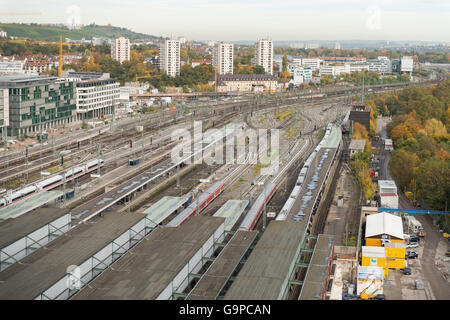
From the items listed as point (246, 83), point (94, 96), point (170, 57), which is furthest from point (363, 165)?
point (170, 57)

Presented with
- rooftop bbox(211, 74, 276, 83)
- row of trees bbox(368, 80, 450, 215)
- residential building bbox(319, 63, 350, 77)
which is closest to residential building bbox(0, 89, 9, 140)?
row of trees bbox(368, 80, 450, 215)

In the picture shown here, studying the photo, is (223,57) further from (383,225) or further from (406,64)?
(383,225)

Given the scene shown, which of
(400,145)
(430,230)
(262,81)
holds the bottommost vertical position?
(430,230)

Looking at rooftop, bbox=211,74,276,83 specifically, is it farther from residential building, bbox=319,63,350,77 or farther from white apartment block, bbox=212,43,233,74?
residential building, bbox=319,63,350,77

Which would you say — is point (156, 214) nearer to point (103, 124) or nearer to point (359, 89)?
point (103, 124)

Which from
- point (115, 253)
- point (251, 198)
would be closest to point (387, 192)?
point (251, 198)

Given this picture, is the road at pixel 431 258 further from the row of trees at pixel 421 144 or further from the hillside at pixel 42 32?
the hillside at pixel 42 32
